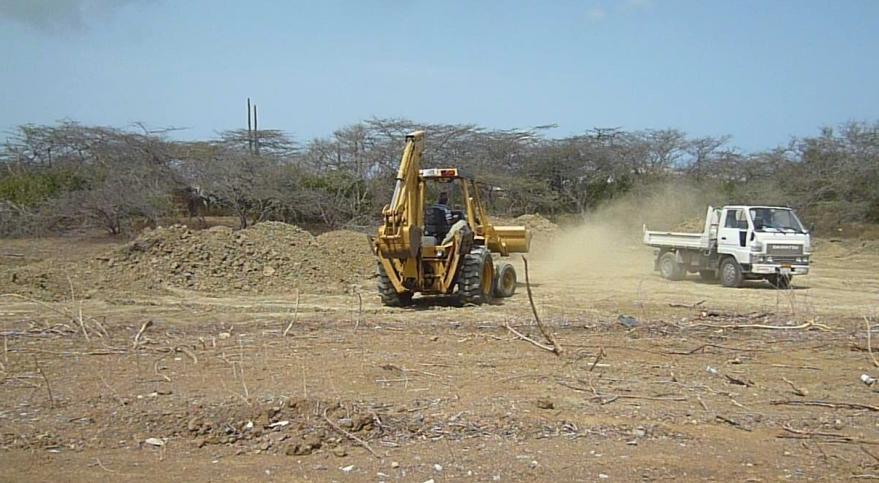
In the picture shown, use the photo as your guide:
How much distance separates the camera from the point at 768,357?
10273 mm

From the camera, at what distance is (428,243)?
49.5ft

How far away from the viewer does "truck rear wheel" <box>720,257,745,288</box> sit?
763 inches

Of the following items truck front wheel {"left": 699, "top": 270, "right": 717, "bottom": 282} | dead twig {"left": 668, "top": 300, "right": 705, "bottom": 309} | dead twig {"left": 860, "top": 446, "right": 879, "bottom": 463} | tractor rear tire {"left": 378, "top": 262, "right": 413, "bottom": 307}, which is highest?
dead twig {"left": 860, "top": 446, "right": 879, "bottom": 463}

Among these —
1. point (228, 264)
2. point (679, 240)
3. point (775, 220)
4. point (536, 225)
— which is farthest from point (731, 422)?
point (536, 225)

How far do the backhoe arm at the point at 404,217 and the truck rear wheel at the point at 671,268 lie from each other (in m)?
9.05

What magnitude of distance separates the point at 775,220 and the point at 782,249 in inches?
33.3

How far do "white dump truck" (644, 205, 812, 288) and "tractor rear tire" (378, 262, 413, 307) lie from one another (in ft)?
26.2

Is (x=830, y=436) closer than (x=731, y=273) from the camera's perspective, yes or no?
Yes

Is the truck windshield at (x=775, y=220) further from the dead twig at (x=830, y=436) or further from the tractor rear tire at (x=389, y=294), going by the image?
the dead twig at (x=830, y=436)

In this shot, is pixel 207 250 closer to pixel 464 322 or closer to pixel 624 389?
pixel 464 322

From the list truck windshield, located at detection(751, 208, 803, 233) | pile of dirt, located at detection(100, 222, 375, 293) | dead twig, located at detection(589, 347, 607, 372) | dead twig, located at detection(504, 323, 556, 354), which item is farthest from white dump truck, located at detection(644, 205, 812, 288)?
dead twig, located at detection(589, 347, 607, 372)

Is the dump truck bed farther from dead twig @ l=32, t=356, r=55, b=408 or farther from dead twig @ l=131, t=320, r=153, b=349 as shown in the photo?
dead twig @ l=32, t=356, r=55, b=408

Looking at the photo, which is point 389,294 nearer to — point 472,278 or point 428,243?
point 428,243

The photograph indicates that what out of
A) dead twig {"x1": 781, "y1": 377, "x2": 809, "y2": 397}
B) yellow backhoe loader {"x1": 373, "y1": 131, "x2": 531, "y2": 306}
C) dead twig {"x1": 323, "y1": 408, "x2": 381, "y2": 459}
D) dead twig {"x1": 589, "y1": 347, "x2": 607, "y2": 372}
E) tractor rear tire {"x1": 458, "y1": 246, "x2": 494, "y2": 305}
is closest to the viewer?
dead twig {"x1": 323, "y1": 408, "x2": 381, "y2": 459}
